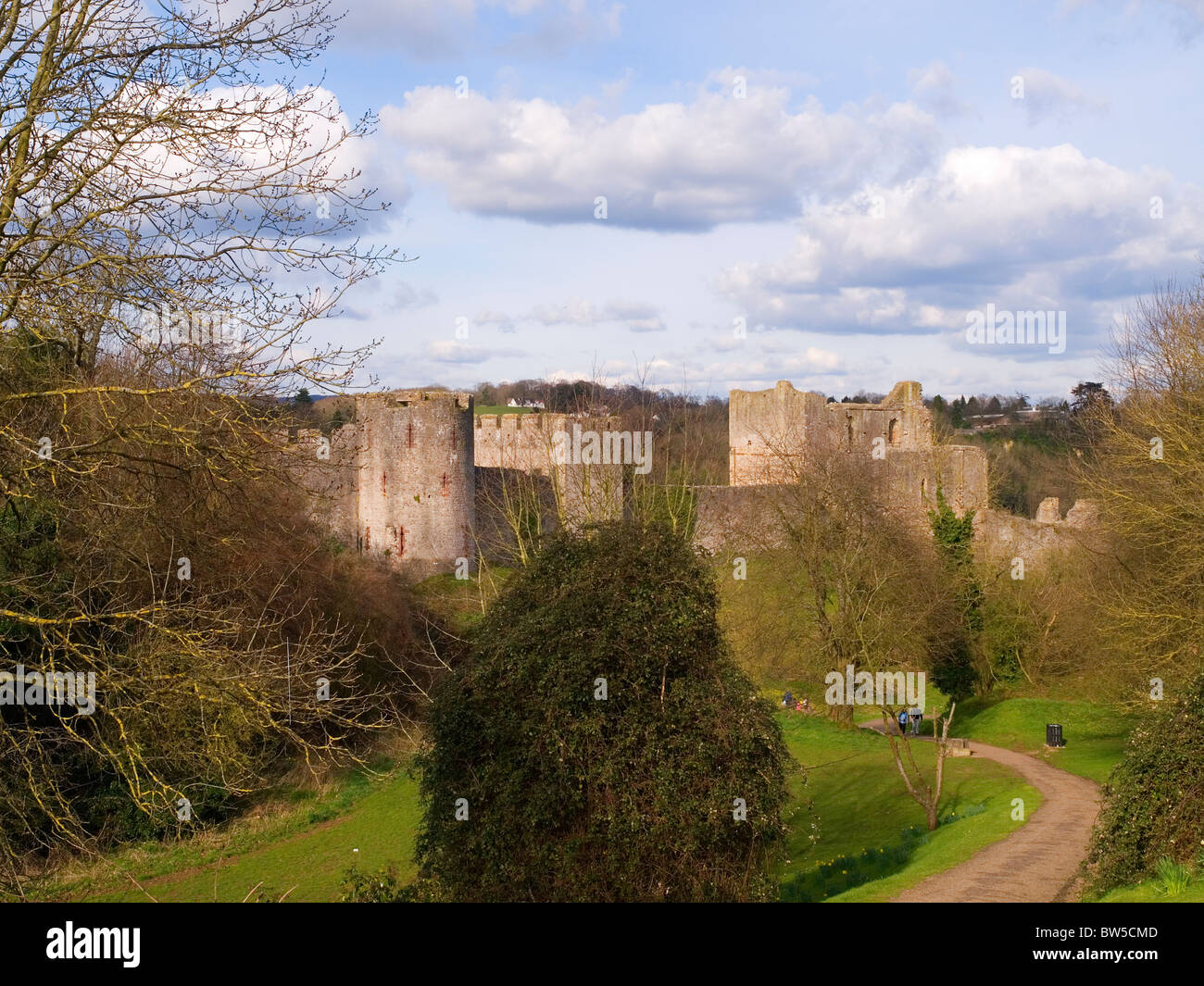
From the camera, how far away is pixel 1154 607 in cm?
1812

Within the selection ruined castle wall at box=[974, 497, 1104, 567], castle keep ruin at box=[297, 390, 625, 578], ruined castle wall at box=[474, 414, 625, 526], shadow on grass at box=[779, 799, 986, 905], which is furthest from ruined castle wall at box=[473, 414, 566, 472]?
shadow on grass at box=[779, 799, 986, 905]

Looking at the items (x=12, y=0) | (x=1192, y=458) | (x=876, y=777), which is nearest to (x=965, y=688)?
(x=876, y=777)

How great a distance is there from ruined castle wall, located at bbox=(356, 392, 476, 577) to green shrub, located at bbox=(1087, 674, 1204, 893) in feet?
74.2

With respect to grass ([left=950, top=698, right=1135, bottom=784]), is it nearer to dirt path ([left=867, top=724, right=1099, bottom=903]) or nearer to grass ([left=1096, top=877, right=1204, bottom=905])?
dirt path ([left=867, top=724, right=1099, bottom=903])

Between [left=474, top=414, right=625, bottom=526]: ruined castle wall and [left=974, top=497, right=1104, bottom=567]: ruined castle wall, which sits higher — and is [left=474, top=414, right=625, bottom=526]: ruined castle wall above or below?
above

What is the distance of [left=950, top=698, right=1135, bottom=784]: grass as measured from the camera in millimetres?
20547

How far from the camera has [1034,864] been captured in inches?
477

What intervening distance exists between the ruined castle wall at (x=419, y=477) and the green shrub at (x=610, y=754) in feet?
67.4

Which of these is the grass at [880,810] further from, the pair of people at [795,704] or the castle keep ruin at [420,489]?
the castle keep ruin at [420,489]

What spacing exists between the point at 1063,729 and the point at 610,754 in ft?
56.5

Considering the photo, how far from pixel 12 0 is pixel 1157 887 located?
1032 cm

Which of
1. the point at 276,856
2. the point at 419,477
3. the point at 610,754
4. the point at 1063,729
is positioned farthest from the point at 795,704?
the point at 610,754

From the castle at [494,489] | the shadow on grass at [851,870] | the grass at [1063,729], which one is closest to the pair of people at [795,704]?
the grass at [1063,729]
